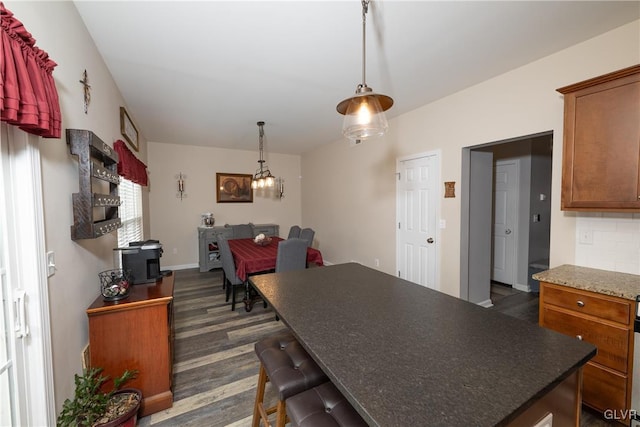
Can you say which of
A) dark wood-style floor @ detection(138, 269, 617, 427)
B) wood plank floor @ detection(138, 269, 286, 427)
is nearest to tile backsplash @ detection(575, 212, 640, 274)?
dark wood-style floor @ detection(138, 269, 617, 427)

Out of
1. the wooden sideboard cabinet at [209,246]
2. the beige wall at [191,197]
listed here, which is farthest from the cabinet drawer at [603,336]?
the beige wall at [191,197]

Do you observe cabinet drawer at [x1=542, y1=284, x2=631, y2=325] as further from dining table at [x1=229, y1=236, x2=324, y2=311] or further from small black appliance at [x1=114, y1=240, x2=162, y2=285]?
small black appliance at [x1=114, y1=240, x2=162, y2=285]

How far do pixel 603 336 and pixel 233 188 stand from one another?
5.93 meters

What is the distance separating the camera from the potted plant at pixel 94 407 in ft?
4.19

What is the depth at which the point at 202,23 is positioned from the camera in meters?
1.86

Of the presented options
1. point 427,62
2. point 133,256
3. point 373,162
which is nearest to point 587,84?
point 427,62

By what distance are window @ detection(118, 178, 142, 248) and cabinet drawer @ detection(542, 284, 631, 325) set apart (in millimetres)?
3891

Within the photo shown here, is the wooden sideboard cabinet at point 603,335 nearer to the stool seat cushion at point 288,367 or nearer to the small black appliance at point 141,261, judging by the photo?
the stool seat cushion at point 288,367

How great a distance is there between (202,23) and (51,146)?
1256 millimetres

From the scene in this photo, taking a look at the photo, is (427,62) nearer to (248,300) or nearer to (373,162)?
(373,162)

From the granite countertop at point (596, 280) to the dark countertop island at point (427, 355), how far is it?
1.04 metres

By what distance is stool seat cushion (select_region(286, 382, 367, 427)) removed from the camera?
1015mm

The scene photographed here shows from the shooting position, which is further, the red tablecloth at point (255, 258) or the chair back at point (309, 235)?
the chair back at point (309, 235)

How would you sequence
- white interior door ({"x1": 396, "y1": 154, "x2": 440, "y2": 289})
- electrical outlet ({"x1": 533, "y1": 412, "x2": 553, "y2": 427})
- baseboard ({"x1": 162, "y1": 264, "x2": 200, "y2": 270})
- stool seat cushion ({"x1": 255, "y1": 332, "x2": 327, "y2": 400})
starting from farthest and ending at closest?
baseboard ({"x1": 162, "y1": 264, "x2": 200, "y2": 270}), white interior door ({"x1": 396, "y1": 154, "x2": 440, "y2": 289}), stool seat cushion ({"x1": 255, "y1": 332, "x2": 327, "y2": 400}), electrical outlet ({"x1": 533, "y1": 412, "x2": 553, "y2": 427})
